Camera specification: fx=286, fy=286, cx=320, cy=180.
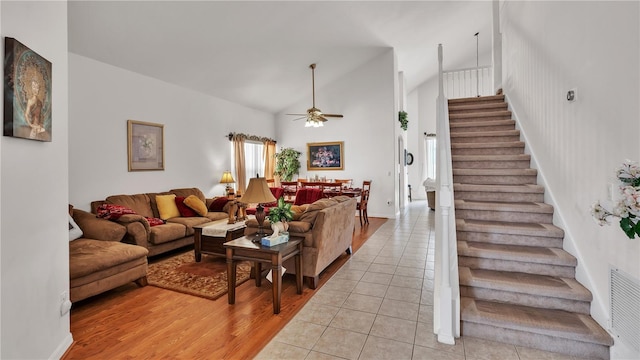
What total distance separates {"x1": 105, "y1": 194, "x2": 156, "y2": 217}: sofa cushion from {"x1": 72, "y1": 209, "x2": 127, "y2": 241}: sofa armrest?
2.17ft

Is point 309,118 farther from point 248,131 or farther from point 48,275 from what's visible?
point 48,275

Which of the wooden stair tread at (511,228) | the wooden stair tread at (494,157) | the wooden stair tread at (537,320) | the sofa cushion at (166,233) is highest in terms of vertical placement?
the wooden stair tread at (494,157)

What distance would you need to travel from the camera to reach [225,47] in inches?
194

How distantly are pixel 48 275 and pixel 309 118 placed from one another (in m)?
5.29

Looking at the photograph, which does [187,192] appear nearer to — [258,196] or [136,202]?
[136,202]

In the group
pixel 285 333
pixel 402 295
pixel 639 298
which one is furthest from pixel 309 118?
pixel 639 298

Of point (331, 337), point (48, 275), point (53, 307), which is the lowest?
point (331, 337)

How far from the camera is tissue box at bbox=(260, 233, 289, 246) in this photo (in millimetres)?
2764

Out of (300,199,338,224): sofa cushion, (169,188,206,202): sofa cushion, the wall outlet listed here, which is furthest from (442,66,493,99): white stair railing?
the wall outlet

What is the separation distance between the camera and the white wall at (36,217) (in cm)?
155

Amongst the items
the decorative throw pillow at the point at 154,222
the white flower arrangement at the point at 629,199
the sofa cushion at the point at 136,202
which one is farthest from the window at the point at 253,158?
the white flower arrangement at the point at 629,199

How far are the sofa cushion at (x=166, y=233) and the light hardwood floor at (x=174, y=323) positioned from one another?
32.0 inches

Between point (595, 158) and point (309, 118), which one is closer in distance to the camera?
point (595, 158)

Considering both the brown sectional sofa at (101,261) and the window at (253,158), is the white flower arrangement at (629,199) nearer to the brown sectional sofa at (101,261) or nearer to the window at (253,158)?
the brown sectional sofa at (101,261)
